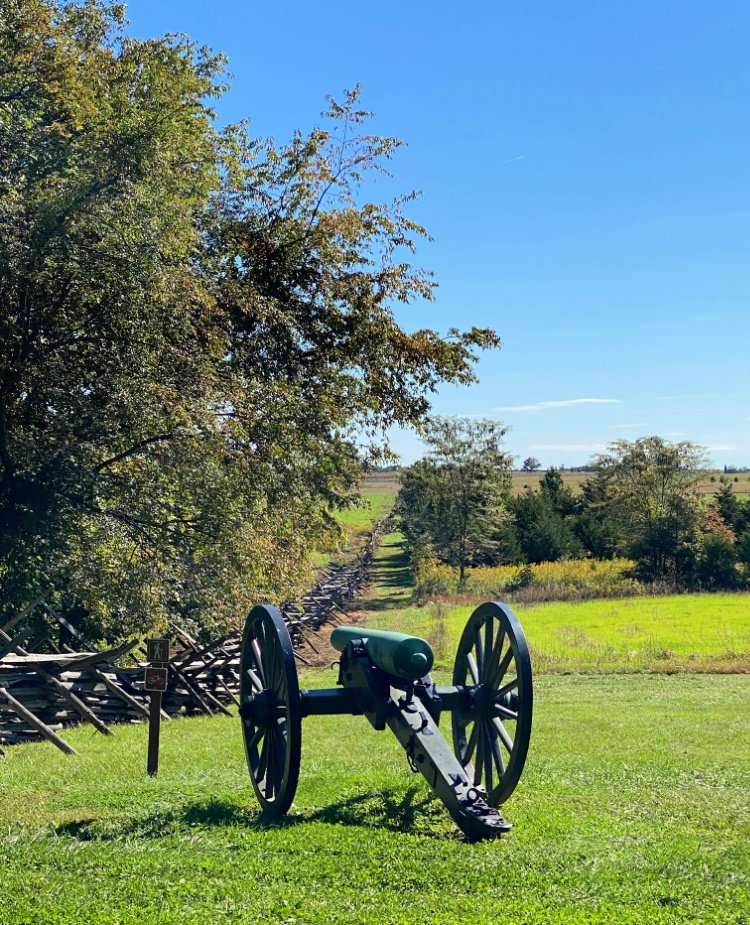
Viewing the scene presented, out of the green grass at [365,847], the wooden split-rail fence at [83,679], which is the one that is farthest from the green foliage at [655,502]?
the green grass at [365,847]

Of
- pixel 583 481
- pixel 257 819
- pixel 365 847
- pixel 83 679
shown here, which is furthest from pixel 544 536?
pixel 583 481

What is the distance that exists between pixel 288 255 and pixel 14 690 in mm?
8704

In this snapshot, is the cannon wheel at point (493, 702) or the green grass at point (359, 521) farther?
the green grass at point (359, 521)

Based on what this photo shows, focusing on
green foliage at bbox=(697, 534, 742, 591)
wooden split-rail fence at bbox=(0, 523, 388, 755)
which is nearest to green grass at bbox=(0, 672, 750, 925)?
wooden split-rail fence at bbox=(0, 523, 388, 755)

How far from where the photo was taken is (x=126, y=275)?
11.9m

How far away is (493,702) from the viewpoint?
8547 mm

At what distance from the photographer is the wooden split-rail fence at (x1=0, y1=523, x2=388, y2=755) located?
45.9 feet

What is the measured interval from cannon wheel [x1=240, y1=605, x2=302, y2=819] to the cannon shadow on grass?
11.0 inches

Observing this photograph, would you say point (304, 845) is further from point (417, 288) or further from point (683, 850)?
point (417, 288)

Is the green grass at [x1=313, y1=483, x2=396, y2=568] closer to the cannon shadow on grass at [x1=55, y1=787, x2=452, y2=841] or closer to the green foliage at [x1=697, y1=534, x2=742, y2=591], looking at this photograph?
the green foliage at [x1=697, y1=534, x2=742, y2=591]

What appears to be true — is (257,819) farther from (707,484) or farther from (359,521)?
(359,521)

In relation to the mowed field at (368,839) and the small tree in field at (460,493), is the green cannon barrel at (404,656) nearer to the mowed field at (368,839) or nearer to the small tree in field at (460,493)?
the mowed field at (368,839)

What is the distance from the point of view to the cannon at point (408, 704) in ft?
25.3

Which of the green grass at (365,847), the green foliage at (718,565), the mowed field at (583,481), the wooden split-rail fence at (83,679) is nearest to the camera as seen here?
the green grass at (365,847)
